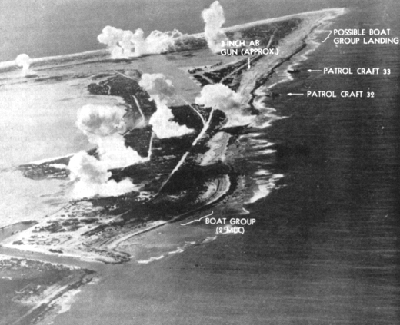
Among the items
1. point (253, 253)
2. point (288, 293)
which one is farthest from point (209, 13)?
point (288, 293)

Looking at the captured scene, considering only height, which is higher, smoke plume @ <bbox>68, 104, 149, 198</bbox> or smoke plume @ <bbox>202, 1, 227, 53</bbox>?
smoke plume @ <bbox>202, 1, 227, 53</bbox>

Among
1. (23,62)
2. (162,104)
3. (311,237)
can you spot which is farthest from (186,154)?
(23,62)

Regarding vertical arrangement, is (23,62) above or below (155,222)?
above

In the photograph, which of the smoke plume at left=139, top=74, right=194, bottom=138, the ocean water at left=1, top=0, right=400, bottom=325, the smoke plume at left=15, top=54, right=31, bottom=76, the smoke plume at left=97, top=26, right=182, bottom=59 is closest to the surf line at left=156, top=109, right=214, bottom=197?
the smoke plume at left=139, top=74, right=194, bottom=138

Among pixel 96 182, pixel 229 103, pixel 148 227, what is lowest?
pixel 148 227

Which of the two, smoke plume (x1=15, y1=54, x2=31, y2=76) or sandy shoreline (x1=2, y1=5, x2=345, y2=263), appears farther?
smoke plume (x1=15, y1=54, x2=31, y2=76)

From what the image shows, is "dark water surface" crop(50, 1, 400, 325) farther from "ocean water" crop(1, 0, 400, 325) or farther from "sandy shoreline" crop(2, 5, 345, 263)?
"sandy shoreline" crop(2, 5, 345, 263)

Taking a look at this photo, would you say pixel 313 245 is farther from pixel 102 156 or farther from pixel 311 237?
pixel 102 156

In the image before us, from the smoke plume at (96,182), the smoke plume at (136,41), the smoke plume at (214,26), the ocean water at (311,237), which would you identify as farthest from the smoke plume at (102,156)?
the smoke plume at (214,26)
